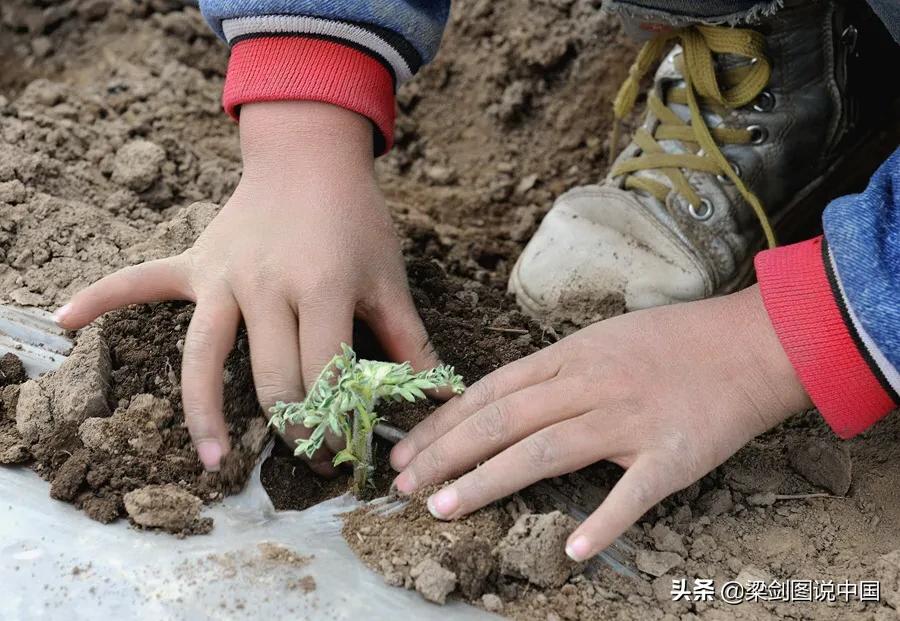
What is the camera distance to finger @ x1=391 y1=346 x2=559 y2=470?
1.42 meters

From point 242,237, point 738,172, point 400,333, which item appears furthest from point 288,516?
point 738,172

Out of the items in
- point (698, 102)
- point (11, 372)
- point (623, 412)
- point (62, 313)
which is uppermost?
point (698, 102)

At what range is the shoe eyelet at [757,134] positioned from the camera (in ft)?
6.39

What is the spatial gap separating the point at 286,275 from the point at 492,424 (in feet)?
1.38

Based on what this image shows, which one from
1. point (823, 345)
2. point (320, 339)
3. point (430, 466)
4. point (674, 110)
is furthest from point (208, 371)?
point (674, 110)

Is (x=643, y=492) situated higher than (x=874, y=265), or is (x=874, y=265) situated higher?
(x=874, y=265)

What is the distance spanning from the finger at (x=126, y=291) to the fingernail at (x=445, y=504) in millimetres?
577

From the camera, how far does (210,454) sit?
54.7 inches

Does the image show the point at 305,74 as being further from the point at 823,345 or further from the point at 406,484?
the point at 823,345

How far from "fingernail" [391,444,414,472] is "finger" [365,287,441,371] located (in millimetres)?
159

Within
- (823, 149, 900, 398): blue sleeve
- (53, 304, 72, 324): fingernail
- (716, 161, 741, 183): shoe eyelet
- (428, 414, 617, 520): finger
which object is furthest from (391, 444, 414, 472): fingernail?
(716, 161, 741, 183): shoe eyelet

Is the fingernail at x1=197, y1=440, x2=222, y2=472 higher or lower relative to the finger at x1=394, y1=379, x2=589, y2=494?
lower

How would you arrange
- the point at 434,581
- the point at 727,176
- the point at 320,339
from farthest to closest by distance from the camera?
the point at 727,176 < the point at 320,339 < the point at 434,581

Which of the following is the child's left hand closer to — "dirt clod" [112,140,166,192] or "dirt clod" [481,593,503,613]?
"dirt clod" [481,593,503,613]
